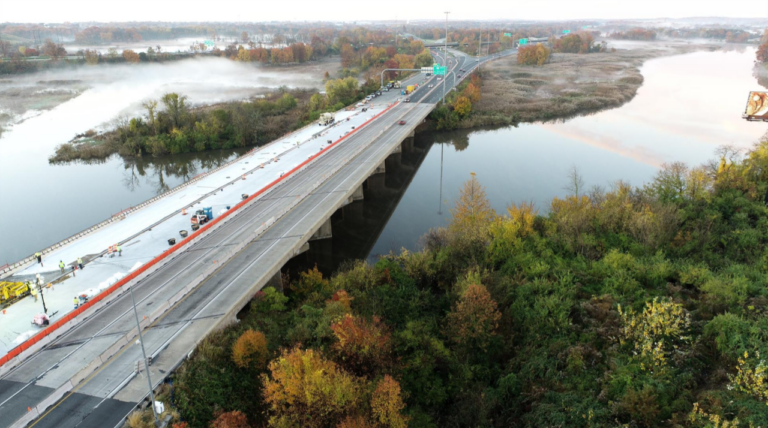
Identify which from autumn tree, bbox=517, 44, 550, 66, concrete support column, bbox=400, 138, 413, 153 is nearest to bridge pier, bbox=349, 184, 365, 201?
concrete support column, bbox=400, 138, 413, 153

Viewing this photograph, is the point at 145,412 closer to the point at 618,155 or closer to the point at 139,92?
the point at 618,155

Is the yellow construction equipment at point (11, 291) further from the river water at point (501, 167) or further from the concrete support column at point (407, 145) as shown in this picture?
the concrete support column at point (407, 145)

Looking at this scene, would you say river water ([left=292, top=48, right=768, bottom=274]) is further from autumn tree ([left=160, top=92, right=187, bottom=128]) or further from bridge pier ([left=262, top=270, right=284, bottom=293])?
autumn tree ([left=160, top=92, right=187, bottom=128])

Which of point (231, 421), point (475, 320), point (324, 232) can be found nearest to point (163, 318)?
point (231, 421)

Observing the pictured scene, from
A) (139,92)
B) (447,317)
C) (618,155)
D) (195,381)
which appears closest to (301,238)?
(447,317)

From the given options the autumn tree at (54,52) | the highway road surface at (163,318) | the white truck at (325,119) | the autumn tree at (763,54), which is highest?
the autumn tree at (54,52)

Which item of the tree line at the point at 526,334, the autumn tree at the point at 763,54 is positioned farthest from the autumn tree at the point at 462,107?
the autumn tree at the point at 763,54

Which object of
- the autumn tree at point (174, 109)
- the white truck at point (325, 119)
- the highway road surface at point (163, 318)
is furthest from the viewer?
the autumn tree at point (174, 109)
